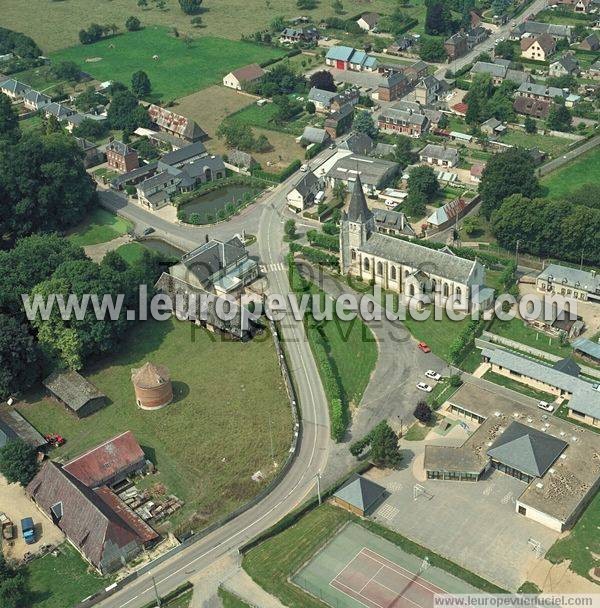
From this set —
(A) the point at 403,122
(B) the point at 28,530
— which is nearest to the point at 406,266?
(B) the point at 28,530

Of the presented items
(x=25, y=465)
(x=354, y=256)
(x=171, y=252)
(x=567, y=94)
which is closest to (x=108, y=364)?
(x=25, y=465)

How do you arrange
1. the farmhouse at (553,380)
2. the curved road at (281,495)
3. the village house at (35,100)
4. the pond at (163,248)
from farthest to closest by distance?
the village house at (35,100) < the pond at (163,248) < the farmhouse at (553,380) < the curved road at (281,495)

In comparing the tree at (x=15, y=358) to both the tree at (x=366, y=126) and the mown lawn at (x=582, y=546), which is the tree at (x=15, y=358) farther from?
the tree at (x=366, y=126)

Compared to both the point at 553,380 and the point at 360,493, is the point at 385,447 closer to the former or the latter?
the point at 360,493

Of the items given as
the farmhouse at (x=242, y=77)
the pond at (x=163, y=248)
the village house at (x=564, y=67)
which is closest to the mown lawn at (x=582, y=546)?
the pond at (x=163, y=248)

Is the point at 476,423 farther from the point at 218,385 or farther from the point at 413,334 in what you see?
the point at 218,385
